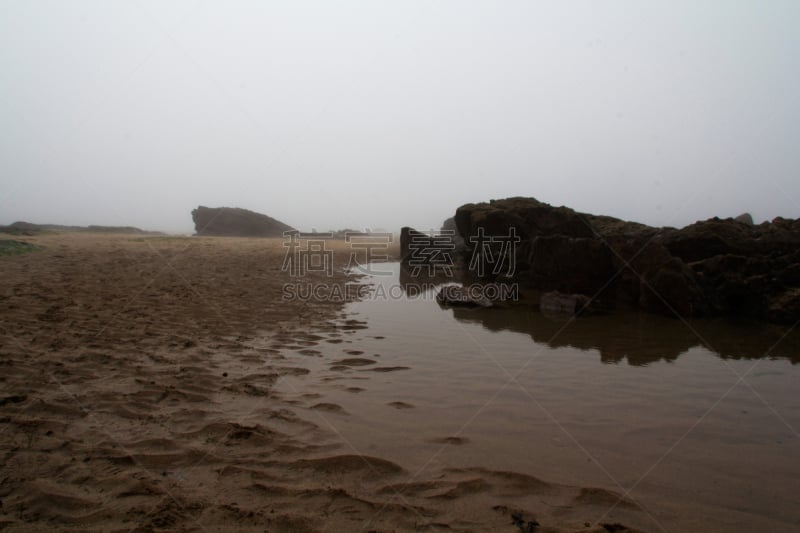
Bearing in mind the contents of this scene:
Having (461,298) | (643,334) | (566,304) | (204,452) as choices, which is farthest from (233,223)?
(204,452)

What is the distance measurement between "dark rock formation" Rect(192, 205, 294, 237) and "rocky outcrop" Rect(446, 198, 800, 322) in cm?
3753

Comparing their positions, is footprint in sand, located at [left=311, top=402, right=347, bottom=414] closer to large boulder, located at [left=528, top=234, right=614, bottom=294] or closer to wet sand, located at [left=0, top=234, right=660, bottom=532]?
wet sand, located at [left=0, top=234, right=660, bottom=532]

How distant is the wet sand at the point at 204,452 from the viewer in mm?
2150

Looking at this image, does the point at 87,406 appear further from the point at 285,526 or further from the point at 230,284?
the point at 230,284

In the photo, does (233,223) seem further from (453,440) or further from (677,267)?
(453,440)

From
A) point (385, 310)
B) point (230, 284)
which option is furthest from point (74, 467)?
point (230, 284)

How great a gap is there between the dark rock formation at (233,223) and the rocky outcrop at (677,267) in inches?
1478

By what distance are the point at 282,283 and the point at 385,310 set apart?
11.9 ft

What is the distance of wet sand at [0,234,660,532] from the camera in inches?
84.7

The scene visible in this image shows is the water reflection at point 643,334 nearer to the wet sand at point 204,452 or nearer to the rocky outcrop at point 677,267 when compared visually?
the rocky outcrop at point 677,267

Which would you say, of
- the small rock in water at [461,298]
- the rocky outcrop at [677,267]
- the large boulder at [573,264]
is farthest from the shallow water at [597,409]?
the large boulder at [573,264]

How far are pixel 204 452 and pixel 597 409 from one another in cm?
295

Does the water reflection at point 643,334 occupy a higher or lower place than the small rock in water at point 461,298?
lower

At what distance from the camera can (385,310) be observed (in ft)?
27.6
